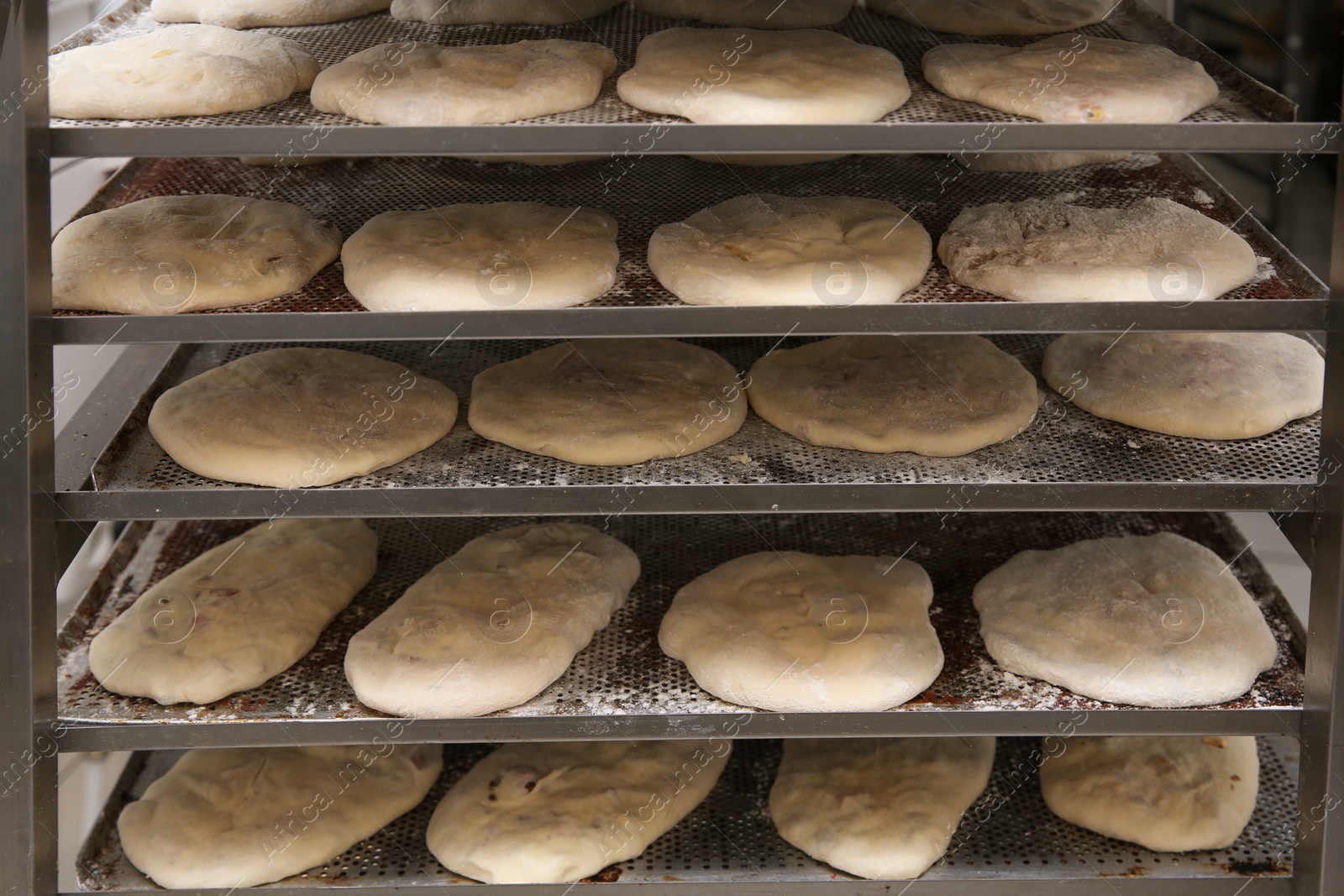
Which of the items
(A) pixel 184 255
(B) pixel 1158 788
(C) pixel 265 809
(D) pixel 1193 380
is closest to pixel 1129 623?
(B) pixel 1158 788

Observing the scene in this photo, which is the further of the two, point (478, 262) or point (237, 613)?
point (237, 613)

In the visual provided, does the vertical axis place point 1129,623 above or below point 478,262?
below

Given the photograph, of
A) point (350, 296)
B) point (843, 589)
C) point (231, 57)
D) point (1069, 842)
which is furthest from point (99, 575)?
point (1069, 842)

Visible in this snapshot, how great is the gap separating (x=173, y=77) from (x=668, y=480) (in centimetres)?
105

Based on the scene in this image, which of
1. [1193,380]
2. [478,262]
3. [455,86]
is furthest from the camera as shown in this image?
[1193,380]

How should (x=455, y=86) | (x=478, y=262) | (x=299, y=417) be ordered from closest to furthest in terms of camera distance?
1. (x=455, y=86)
2. (x=478, y=262)
3. (x=299, y=417)

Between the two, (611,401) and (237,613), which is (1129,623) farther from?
(237,613)

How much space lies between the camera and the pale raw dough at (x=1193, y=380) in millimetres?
2107

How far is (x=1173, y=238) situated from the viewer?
205 cm

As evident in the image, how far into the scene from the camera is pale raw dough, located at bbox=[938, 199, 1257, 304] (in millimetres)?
1930

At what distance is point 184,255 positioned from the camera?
2021mm

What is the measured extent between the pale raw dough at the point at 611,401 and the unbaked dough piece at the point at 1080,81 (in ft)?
2.26

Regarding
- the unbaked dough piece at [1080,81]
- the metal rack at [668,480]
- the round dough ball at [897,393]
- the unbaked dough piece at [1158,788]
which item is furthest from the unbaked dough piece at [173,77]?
the unbaked dough piece at [1158,788]

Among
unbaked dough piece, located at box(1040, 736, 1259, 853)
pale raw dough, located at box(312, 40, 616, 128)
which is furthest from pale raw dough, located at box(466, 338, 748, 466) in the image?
unbaked dough piece, located at box(1040, 736, 1259, 853)
